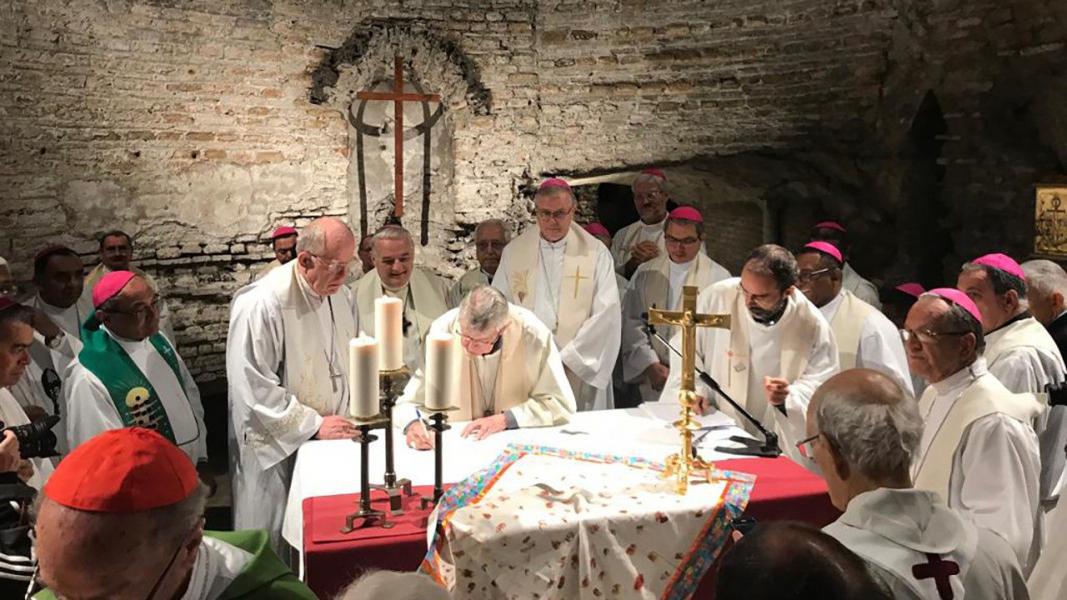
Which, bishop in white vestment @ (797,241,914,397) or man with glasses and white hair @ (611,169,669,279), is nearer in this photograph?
bishop in white vestment @ (797,241,914,397)

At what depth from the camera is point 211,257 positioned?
843 cm

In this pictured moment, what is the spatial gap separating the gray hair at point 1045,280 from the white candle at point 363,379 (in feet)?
11.1

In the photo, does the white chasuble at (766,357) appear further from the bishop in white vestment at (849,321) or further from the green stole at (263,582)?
the green stole at (263,582)

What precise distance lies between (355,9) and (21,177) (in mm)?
3476

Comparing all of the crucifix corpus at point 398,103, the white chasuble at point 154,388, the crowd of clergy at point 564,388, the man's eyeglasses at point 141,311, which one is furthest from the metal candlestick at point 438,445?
the crucifix corpus at point 398,103

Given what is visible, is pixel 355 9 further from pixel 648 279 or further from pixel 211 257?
pixel 648 279

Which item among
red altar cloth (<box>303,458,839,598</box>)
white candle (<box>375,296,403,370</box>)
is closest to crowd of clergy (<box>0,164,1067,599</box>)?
red altar cloth (<box>303,458,839,598</box>)

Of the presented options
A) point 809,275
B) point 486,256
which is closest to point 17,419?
point 486,256

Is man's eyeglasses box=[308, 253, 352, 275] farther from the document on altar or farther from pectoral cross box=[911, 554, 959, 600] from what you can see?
pectoral cross box=[911, 554, 959, 600]

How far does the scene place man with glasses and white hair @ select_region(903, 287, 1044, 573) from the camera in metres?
2.96

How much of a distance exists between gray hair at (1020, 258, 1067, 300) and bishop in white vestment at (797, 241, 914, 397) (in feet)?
2.63

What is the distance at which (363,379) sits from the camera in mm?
3021

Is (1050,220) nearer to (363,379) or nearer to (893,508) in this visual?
(893,508)

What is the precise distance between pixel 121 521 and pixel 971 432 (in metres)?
2.68
